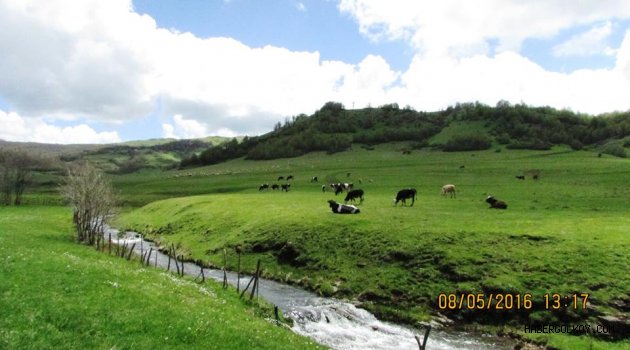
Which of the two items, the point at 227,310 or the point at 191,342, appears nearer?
the point at 191,342

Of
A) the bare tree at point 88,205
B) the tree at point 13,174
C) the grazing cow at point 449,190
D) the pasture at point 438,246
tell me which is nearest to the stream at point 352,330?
the pasture at point 438,246

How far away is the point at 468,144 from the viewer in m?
189

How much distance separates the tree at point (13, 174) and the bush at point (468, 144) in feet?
510

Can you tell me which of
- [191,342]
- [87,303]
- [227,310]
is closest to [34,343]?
[87,303]

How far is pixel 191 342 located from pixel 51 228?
4964cm

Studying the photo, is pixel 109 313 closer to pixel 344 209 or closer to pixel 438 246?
pixel 438 246

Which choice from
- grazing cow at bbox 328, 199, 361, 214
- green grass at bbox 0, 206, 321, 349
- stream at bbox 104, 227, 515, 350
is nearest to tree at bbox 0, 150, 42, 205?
grazing cow at bbox 328, 199, 361, 214

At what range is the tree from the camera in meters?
90.9

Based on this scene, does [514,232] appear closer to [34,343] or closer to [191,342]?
[191,342]

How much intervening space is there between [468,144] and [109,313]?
622 feet

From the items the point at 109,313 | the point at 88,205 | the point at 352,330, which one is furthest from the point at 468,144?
the point at 109,313

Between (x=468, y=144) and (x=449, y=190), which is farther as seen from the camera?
(x=468, y=144)

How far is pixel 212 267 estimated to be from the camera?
41.6m

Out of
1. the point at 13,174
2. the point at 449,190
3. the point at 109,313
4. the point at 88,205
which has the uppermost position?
the point at 13,174
